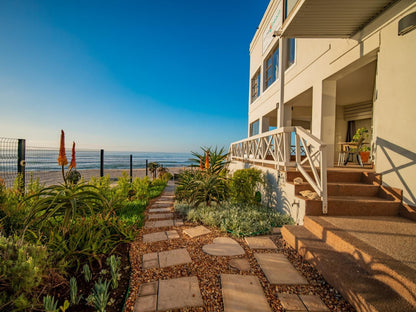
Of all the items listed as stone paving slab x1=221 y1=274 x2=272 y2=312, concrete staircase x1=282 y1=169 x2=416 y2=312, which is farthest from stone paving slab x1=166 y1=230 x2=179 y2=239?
concrete staircase x1=282 y1=169 x2=416 y2=312

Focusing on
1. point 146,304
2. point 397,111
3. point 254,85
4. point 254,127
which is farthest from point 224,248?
point 254,85

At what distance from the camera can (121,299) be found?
1.58 meters

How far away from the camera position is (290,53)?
22.9ft

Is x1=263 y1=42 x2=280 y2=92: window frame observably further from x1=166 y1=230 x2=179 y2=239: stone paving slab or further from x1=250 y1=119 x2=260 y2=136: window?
x1=166 y1=230 x2=179 y2=239: stone paving slab

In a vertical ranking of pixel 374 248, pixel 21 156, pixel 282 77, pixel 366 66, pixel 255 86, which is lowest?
pixel 374 248

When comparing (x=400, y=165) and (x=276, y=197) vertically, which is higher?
(x=400, y=165)

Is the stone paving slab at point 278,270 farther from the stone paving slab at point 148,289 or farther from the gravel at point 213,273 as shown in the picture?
the stone paving slab at point 148,289

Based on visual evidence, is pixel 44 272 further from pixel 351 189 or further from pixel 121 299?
pixel 351 189

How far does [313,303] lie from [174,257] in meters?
1.45

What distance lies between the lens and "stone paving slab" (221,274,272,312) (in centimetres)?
150

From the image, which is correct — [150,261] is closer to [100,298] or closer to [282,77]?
[100,298]

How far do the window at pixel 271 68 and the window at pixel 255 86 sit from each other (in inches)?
49.7

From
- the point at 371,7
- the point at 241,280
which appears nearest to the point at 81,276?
the point at 241,280

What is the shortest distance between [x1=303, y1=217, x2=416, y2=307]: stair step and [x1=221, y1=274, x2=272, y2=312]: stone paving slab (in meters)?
1.05
